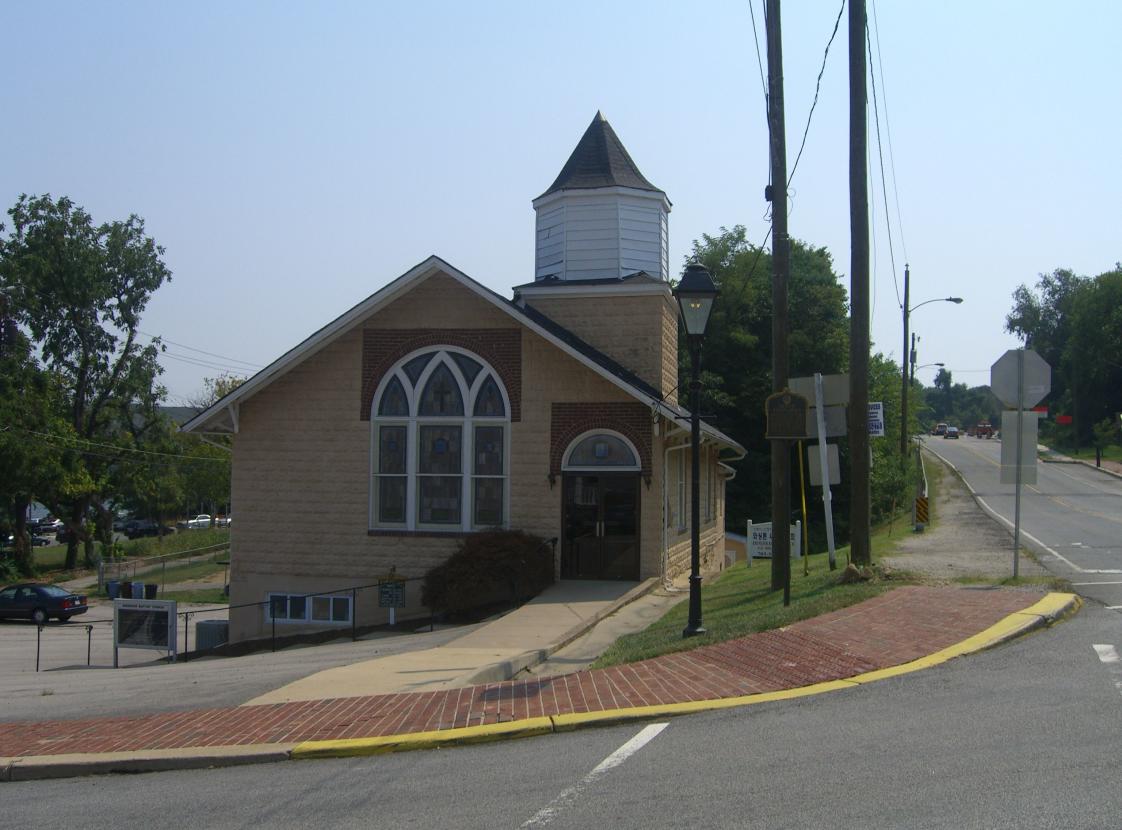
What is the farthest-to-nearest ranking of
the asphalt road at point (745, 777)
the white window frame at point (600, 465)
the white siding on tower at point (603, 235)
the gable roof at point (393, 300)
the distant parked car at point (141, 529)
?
the distant parked car at point (141, 529)
the white siding on tower at point (603, 235)
the white window frame at point (600, 465)
the gable roof at point (393, 300)
the asphalt road at point (745, 777)

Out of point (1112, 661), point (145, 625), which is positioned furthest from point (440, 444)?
point (1112, 661)

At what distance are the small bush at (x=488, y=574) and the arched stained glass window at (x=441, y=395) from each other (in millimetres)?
2804

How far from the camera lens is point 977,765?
6.27 m

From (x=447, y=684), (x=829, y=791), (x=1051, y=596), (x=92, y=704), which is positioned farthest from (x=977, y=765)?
(x=92, y=704)

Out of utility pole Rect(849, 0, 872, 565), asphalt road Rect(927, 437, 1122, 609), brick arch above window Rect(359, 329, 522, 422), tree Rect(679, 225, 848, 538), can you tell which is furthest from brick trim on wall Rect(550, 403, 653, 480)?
tree Rect(679, 225, 848, 538)

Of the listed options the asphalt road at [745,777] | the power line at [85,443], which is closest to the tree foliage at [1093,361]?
the power line at [85,443]

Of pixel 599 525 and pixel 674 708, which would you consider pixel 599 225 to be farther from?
pixel 674 708

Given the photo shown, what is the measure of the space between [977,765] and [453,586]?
13165 millimetres

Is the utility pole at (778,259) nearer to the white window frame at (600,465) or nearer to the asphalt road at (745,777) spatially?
the white window frame at (600,465)

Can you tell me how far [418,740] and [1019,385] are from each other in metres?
9.27

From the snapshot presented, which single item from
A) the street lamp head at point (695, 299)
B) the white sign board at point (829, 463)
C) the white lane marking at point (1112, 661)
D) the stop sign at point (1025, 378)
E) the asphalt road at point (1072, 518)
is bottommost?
the white lane marking at point (1112, 661)

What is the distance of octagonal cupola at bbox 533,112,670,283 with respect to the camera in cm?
2317

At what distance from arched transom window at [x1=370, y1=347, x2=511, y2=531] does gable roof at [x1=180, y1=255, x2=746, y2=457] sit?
129 centimetres

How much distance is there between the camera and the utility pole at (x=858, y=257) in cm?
1449
